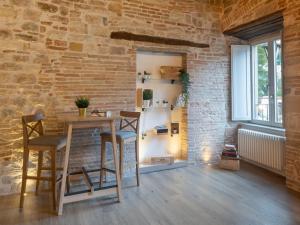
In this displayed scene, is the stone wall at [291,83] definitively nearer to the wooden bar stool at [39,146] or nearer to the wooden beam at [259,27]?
the wooden beam at [259,27]

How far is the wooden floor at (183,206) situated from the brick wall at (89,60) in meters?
0.81

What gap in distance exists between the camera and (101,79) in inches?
154

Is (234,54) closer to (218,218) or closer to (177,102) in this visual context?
(177,102)

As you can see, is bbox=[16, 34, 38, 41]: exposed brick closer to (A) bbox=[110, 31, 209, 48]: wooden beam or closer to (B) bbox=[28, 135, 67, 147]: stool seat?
(A) bbox=[110, 31, 209, 48]: wooden beam

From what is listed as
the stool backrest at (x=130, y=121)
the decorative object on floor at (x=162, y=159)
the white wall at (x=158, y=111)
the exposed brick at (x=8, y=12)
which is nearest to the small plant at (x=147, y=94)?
the white wall at (x=158, y=111)

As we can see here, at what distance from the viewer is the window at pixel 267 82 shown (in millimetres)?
4488

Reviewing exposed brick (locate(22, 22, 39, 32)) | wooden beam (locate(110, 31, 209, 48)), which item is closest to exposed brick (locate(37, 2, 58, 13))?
exposed brick (locate(22, 22, 39, 32))

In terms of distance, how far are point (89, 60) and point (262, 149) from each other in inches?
130

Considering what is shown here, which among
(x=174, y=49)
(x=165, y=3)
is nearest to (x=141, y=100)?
(x=174, y=49)

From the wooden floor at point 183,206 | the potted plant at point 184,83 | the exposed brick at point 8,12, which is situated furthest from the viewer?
the potted plant at point 184,83

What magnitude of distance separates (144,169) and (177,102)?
4.43ft

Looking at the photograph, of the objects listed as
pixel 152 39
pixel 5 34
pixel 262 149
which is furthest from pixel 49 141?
pixel 262 149

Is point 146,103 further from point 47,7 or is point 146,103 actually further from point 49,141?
point 47,7

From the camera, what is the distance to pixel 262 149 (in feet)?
14.3
